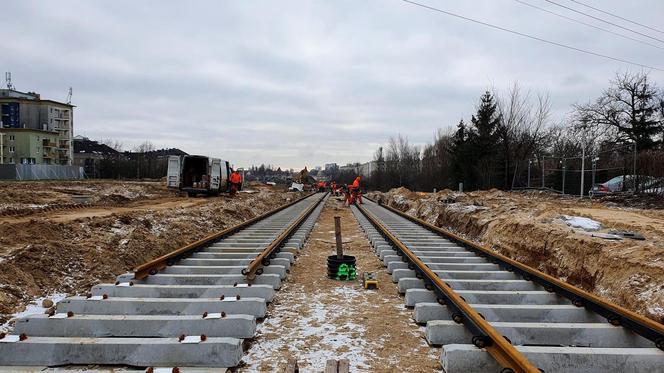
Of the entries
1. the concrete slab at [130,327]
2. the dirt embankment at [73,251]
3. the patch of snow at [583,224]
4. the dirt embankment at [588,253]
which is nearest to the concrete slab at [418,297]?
the concrete slab at [130,327]

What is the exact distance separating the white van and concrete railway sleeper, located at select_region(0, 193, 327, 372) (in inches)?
898

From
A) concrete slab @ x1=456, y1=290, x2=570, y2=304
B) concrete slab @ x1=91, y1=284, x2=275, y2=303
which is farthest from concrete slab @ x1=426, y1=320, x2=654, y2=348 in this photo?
concrete slab @ x1=91, y1=284, x2=275, y2=303

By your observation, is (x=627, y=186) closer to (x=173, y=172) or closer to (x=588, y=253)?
(x=588, y=253)

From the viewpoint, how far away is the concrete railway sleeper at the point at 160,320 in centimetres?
388

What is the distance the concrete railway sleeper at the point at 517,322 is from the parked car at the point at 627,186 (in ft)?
54.9

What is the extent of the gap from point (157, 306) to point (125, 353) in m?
1.21

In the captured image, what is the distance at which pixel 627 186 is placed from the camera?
22750 mm

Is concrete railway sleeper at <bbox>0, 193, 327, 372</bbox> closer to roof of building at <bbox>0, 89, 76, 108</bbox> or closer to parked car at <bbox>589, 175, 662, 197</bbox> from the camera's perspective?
parked car at <bbox>589, 175, 662, 197</bbox>

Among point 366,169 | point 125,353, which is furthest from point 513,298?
point 366,169

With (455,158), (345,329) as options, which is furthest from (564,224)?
(455,158)

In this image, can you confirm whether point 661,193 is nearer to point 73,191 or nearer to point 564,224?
point 564,224

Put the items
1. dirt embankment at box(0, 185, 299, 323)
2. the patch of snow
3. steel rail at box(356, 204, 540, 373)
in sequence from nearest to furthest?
steel rail at box(356, 204, 540, 373)
dirt embankment at box(0, 185, 299, 323)
the patch of snow

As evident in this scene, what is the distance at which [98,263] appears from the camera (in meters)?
7.73

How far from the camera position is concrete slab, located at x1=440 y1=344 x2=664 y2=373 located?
3.65 metres
